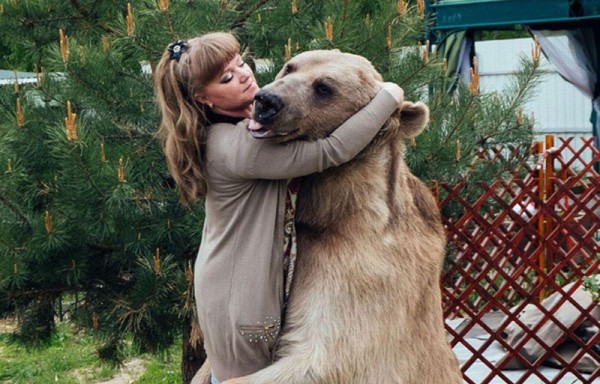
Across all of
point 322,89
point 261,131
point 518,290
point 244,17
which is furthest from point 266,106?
point 518,290

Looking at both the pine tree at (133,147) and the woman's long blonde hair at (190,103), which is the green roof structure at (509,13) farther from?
the woman's long blonde hair at (190,103)

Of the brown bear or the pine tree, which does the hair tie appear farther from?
the pine tree

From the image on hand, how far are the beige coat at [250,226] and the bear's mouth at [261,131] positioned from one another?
0.03 metres

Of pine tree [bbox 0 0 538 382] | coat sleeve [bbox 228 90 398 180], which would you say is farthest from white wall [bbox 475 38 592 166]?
coat sleeve [bbox 228 90 398 180]

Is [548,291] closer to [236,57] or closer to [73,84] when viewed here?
[73,84]

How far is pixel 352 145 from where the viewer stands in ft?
8.12

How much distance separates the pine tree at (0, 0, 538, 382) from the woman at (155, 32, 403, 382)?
3.96ft

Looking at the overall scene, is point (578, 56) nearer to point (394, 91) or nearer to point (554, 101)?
point (554, 101)

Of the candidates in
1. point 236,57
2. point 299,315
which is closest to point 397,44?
point 236,57

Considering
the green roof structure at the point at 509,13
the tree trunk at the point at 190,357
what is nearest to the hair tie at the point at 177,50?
the tree trunk at the point at 190,357

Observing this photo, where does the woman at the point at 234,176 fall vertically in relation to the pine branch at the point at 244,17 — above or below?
below

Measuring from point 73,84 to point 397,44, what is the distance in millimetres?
1440

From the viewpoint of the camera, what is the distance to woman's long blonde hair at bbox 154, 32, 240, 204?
2613 mm

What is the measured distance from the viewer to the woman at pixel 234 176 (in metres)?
2.50
